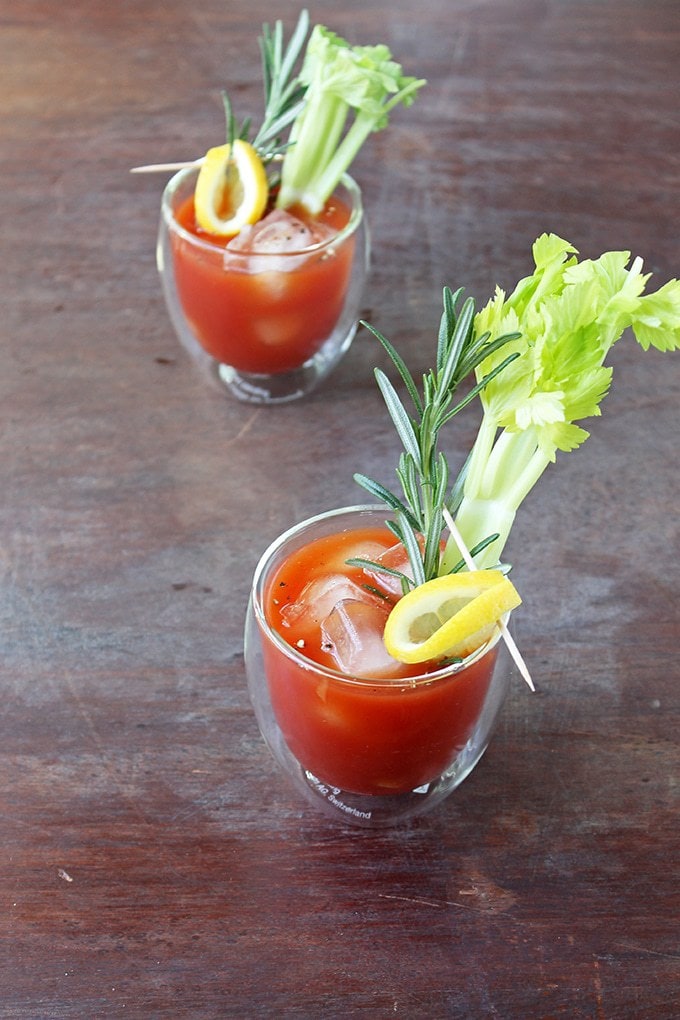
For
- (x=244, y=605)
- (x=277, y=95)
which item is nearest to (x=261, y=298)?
(x=277, y=95)

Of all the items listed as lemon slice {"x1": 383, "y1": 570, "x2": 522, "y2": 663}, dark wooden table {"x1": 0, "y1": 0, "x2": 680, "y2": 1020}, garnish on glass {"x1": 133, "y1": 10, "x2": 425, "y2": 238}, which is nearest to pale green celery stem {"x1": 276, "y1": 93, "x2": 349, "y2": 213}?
garnish on glass {"x1": 133, "y1": 10, "x2": 425, "y2": 238}

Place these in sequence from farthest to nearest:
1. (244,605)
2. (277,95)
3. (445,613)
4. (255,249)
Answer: (277,95)
(255,249)
(244,605)
(445,613)

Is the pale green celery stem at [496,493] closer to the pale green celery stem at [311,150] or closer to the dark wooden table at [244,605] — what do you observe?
the dark wooden table at [244,605]

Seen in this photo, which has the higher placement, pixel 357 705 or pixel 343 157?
pixel 343 157

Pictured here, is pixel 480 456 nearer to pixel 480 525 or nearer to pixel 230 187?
Result: pixel 480 525

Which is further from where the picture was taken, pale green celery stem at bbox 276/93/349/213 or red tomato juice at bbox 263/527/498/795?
pale green celery stem at bbox 276/93/349/213

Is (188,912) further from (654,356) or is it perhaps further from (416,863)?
(654,356)

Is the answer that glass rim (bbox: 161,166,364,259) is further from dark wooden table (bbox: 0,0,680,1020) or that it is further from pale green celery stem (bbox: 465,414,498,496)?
pale green celery stem (bbox: 465,414,498,496)
